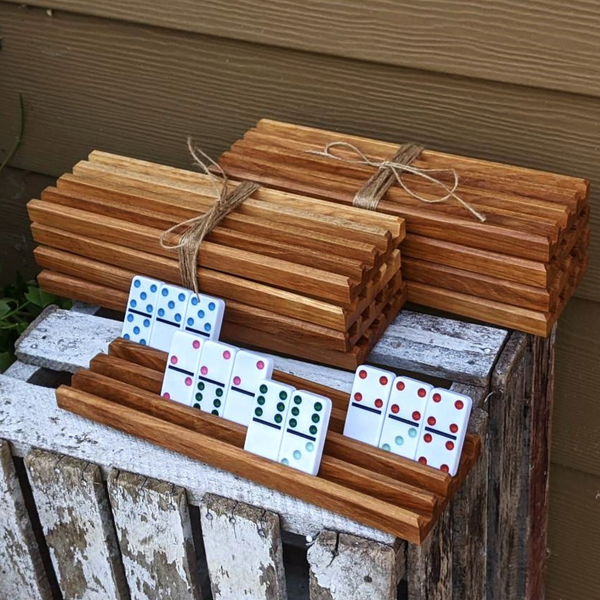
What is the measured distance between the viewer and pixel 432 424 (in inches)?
49.3

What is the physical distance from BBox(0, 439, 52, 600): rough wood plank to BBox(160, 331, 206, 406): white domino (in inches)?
10.3

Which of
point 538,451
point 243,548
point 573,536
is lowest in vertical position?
point 573,536

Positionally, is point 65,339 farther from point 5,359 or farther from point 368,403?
point 368,403

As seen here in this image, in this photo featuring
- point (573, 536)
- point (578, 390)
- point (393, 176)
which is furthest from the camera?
point (573, 536)

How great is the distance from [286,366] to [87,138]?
98 centimetres

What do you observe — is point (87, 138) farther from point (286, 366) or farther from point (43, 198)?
point (286, 366)

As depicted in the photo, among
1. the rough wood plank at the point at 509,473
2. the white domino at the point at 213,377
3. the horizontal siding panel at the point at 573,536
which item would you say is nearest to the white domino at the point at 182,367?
the white domino at the point at 213,377

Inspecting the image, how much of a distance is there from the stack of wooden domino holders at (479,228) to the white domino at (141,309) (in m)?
0.26

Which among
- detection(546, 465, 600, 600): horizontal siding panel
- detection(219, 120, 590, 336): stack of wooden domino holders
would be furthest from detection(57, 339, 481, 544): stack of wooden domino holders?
detection(546, 465, 600, 600): horizontal siding panel

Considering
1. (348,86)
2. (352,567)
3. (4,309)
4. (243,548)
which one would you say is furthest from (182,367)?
(348,86)

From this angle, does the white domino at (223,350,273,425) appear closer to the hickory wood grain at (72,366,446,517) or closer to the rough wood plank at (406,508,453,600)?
the hickory wood grain at (72,366,446,517)

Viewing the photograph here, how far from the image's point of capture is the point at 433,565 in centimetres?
129

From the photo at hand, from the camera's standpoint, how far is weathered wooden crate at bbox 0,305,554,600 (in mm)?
1245

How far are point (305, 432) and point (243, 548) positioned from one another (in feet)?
0.59
